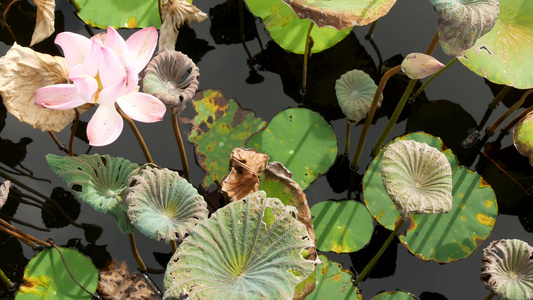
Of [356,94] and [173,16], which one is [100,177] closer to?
[173,16]

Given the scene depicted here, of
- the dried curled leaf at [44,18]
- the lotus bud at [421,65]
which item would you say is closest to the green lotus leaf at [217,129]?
the dried curled leaf at [44,18]

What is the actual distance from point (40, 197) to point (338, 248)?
1.41m

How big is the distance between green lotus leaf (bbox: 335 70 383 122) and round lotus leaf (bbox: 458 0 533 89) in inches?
16.1

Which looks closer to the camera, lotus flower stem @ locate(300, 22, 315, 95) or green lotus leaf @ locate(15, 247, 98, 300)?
green lotus leaf @ locate(15, 247, 98, 300)

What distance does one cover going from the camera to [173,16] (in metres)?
2.53

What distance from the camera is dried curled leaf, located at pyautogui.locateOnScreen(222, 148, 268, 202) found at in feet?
6.61

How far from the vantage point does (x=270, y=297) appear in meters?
1.56

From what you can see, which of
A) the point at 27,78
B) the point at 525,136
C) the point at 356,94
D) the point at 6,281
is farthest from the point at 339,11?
the point at 6,281

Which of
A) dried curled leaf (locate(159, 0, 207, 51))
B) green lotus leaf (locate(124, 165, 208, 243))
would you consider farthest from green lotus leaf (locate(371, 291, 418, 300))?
dried curled leaf (locate(159, 0, 207, 51))

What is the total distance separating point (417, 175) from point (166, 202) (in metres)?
0.90

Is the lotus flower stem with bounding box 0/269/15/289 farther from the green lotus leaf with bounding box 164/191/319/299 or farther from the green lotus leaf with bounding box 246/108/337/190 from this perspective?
the green lotus leaf with bounding box 246/108/337/190

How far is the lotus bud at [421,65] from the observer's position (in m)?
1.81

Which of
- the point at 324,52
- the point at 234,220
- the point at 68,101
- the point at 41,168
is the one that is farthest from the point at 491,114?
the point at 41,168

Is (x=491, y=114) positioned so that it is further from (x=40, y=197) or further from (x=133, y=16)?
(x=40, y=197)
